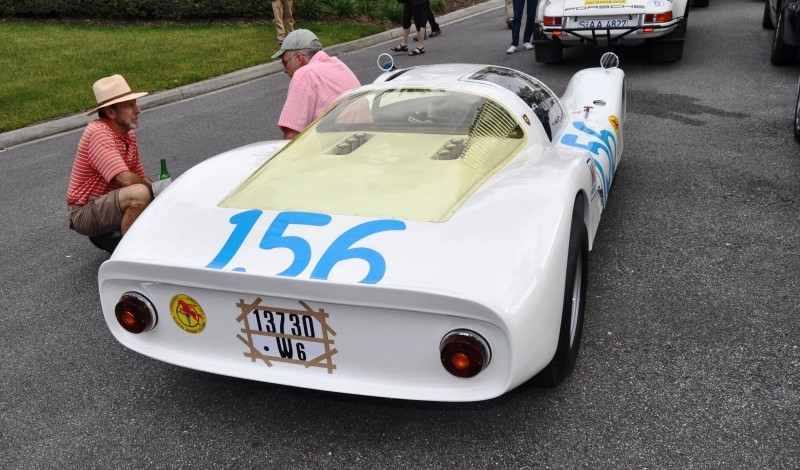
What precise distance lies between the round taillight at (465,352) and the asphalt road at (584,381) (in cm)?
47

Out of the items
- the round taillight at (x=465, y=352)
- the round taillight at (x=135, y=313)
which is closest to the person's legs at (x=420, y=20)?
the round taillight at (x=135, y=313)

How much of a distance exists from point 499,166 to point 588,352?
0.94 metres

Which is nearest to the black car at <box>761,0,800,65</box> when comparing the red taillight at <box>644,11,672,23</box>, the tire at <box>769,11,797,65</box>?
the tire at <box>769,11,797,65</box>

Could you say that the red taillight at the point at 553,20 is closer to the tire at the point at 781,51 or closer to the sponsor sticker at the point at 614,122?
the tire at the point at 781,51

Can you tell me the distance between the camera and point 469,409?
301 cm

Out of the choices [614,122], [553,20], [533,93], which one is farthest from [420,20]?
[533,93]

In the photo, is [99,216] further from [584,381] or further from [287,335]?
[584,381]

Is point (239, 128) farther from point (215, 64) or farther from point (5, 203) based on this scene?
point (215, 64)

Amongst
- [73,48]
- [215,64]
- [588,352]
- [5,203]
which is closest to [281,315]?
[588,352]

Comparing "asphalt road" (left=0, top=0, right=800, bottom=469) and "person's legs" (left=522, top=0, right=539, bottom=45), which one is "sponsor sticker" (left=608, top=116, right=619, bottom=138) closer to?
"asphalt road" (left=0, top=0, right=800, bottom=469)

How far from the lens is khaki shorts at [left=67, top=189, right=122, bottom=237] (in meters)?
4.25

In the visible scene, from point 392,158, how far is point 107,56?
10.2m

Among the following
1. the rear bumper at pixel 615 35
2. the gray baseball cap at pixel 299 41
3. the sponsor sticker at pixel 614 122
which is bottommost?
the rear bumper at pixel 615 35

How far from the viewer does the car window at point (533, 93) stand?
4105mm
